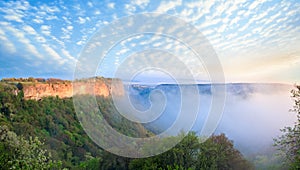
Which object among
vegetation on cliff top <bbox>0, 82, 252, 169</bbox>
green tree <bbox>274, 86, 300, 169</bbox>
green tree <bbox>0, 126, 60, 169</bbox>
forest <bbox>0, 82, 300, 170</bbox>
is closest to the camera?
green tree <bbox>274, 86, 300, 169</bbox>

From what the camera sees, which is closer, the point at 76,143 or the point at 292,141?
the point at 292,141

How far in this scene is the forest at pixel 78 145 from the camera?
16875 mm

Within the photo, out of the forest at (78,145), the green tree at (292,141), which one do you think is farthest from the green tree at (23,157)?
the green tree at (292,141)

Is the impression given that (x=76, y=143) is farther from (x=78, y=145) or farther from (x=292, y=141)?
(x=292, y=141)

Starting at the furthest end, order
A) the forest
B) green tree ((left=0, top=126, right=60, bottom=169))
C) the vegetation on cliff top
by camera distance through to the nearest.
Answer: the vegetation on cliff top < the forest < green tree ((left=0, top=126, right=60, bottom=169))

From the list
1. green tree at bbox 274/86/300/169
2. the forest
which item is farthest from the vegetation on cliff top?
green tree at bbox 274/86/300/169

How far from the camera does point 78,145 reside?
67.4 metres

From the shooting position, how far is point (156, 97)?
25094 mm

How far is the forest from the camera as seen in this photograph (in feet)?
55.4

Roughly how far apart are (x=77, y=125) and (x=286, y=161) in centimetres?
7354

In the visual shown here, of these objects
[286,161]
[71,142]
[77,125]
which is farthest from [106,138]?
[77,125]

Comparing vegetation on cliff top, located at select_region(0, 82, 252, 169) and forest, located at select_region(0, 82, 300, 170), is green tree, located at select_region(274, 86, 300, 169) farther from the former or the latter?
vegetation on cliff top, located at select_region(0, 82, 252, 169)

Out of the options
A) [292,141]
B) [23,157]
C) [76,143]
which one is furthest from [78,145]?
[292,141]

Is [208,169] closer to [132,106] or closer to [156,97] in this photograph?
[156,97]
